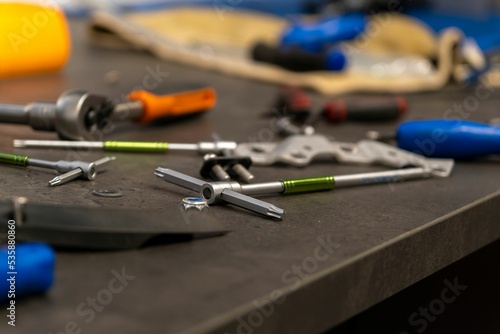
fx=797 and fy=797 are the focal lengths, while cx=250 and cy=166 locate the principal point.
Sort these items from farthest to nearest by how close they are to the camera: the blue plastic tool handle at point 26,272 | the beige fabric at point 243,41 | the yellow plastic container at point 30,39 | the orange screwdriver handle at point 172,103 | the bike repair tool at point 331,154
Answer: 1. the beige fabric at point 243,41
2. the yellow plastic container at point 30,39
3. the orange screwdriver handle at point 172,103
4. the bike repair tool at point 331,154
5. the blue plastic tool handle at point 26,272

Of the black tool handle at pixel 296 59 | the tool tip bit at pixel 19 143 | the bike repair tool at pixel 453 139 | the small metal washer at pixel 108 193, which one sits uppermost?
the bike repair tool at pixel 453 139

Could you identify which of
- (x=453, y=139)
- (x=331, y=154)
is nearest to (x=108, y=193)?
(x=331, y=154)

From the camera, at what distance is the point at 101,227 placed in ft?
1.81

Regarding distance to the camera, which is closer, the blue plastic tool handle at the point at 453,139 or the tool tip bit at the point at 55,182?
the tool tip bit at the point at 55,182

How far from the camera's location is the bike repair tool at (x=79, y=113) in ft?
2.82

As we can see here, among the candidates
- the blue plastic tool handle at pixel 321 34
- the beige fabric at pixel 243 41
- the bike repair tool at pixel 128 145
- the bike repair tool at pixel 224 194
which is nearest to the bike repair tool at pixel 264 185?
the bike repair tool at pixel 224 194

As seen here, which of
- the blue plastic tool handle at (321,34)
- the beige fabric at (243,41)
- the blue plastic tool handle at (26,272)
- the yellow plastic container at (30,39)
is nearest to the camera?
the blue plastic tool handle at (26,272)

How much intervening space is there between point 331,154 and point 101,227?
36cm

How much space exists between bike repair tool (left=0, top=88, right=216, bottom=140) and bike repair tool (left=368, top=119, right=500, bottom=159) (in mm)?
315

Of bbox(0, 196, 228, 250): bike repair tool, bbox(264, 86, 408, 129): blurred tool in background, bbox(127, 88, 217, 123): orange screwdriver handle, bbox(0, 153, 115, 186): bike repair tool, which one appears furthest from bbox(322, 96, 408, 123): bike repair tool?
bbox(0, 196, 228, 250): bike repair tool

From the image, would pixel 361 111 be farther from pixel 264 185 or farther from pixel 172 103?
pixel 264 185

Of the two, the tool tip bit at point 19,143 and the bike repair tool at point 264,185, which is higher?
the bike repair tool at point 264,185

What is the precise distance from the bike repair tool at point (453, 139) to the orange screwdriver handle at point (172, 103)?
286 mm

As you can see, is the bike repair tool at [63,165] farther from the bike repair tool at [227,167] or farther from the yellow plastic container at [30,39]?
the yellow plastic container at [30,39]
